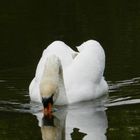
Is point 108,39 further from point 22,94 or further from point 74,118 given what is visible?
point 74,118

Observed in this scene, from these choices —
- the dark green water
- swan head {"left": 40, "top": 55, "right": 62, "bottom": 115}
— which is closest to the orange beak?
swan head {"left": 40, "top": 55, "right": 62, "bottom": 115}

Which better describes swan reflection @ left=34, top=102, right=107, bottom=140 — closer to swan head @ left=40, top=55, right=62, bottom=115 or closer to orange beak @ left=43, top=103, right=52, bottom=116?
orange beak @ left=43, top=103, right=52, bottom=116

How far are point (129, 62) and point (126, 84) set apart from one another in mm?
1592

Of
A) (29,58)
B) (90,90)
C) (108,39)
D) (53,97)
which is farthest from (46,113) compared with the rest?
(108,39)

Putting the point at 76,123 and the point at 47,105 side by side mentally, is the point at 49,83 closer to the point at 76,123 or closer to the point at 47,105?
the point at 47,105

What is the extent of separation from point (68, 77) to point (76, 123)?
71.1 inches

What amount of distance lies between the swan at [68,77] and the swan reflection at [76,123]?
0.77 ft

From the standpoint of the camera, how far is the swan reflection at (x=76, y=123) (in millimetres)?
12375

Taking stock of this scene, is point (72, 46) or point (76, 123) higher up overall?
point (72, 46)

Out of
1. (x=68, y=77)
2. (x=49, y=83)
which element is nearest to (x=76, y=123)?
(x=49, y=83)

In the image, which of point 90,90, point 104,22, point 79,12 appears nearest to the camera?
point 90,90

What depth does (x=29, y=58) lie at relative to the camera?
18641 mm

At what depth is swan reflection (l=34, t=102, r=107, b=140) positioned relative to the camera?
40.6 feet

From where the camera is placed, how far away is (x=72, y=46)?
20781 millimetres
